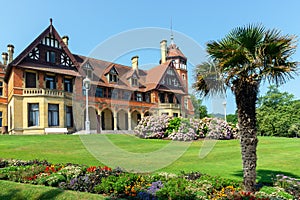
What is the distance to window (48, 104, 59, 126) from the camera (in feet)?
94.5

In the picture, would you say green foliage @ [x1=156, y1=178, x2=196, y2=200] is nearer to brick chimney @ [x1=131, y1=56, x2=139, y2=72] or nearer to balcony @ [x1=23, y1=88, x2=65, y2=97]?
balcony @ [x1=23, y1=88, x2=65, y2=97]

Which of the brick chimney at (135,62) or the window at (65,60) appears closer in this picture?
the window at (65,60)

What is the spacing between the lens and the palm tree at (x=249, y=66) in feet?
22.1

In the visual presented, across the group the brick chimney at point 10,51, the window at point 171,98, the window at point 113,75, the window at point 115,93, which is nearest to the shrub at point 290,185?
the window at point 115,93

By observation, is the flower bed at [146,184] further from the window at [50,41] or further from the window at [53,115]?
the window at [50,41]

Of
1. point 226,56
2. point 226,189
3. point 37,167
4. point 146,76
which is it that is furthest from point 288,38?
point 146,76

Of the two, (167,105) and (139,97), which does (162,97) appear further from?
(139,97)

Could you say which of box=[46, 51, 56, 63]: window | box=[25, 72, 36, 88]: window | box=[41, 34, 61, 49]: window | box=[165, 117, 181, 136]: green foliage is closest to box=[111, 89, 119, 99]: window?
box=[46, 51, 56, 63]: window

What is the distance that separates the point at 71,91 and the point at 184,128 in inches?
608

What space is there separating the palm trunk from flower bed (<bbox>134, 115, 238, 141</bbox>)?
17578 millimetres

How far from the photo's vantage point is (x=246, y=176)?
6.95m

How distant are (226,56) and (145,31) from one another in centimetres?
521

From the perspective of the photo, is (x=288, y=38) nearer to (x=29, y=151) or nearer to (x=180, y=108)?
(x=29, y=151)

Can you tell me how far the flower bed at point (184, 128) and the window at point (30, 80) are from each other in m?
12.8
